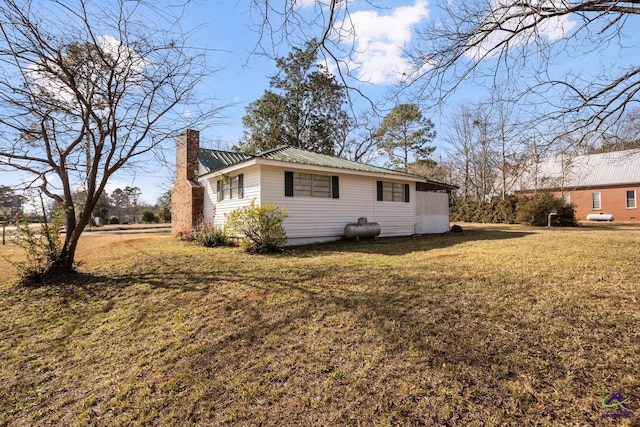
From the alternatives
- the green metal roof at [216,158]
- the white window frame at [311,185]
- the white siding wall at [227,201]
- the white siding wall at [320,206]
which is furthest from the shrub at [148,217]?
the white window frame at [311,185]

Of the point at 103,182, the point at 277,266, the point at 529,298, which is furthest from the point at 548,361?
the point at 103,182

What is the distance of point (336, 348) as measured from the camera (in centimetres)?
315

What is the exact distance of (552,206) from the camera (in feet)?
55.4

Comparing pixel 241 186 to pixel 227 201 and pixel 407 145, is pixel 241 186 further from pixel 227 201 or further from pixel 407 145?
pixel 407 145

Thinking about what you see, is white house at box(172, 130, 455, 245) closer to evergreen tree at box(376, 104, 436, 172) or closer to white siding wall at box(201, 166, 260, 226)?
white siding wall at box(201, 166, 260, 226)

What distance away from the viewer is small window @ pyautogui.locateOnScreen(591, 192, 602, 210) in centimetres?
2281

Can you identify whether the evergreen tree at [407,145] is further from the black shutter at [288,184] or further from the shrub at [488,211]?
the black shutter at [288,184]

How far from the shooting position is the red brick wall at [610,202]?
21331 mm

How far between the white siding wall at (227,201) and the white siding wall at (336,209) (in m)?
0.38

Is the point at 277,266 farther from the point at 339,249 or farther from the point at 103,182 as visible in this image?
the point at 103,182

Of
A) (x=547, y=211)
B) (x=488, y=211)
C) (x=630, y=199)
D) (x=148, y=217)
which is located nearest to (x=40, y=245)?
(x=547, y=211)

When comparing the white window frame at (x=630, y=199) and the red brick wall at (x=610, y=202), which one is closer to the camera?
the white window frame at (x=630, y=199)

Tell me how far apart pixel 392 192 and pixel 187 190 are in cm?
867

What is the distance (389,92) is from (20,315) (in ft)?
20.7
